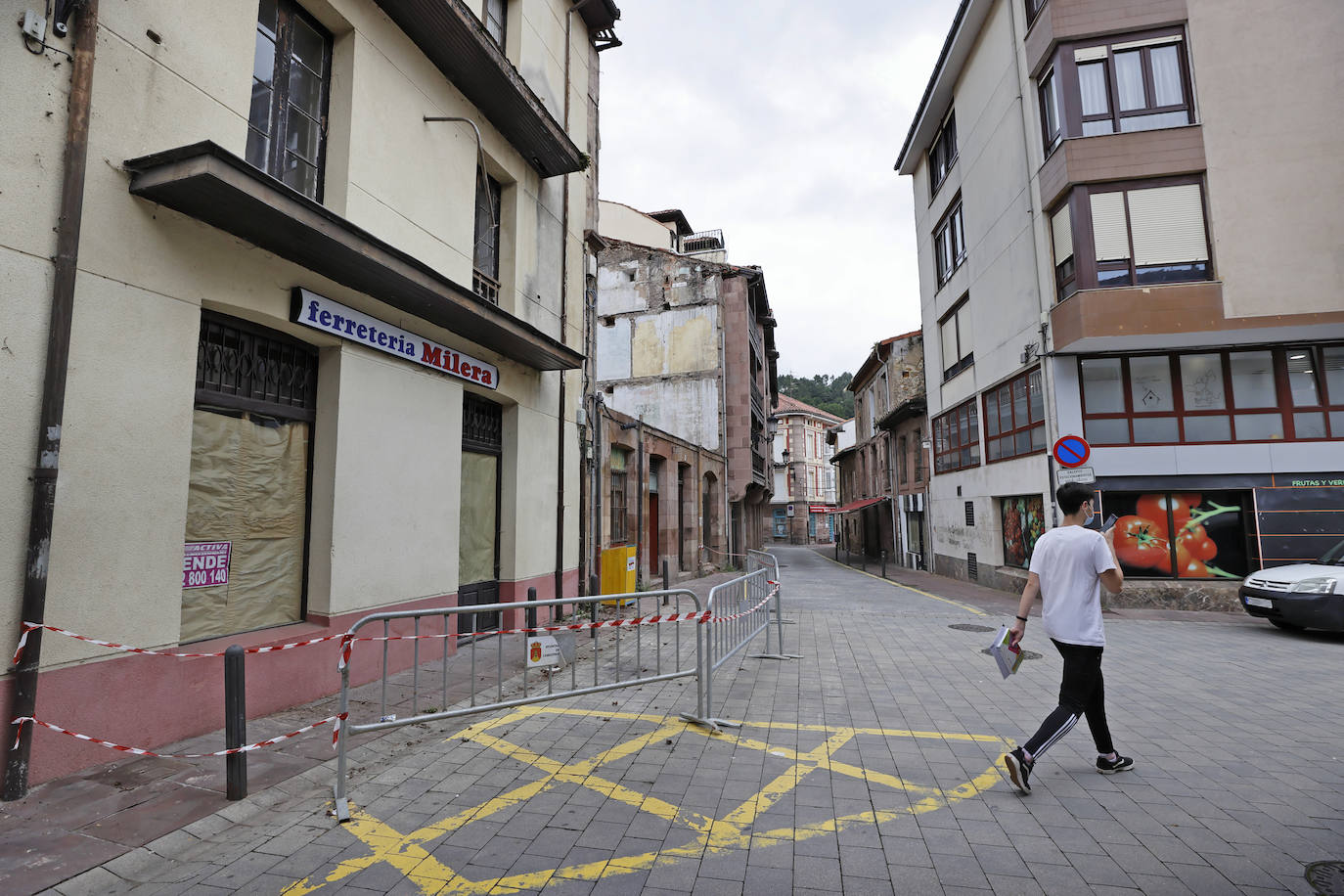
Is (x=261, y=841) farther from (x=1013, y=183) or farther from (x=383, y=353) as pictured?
(x=1013, y=183)

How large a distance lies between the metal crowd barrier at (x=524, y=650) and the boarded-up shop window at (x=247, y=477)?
43.2 inches

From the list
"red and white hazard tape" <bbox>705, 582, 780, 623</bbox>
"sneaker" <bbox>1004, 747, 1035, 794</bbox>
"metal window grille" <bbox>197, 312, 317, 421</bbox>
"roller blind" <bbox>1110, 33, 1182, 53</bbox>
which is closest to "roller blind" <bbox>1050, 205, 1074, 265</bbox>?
"roller blind" <bbox>1110, 33, 1182, 53</bbox>

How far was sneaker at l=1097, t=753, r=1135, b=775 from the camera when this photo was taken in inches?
166

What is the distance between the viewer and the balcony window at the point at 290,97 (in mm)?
6070

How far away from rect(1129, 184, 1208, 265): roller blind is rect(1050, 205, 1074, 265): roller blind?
3.63 ft

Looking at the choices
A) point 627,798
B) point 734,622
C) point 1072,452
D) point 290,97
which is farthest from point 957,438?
point 290,97

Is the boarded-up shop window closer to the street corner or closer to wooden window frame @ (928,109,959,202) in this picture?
the street corner

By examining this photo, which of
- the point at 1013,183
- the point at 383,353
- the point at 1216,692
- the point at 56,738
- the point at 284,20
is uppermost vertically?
the point at 1013,183

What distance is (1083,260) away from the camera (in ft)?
43.2

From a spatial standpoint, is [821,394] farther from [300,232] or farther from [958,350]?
[300,232]

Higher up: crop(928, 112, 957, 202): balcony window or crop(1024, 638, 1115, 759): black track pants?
crop(928, 112, 957, 202): balcony window

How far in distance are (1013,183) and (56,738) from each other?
19362 millimetres

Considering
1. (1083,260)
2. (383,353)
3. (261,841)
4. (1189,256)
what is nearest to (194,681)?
(261,841)

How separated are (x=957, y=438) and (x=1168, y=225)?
9.10 m
